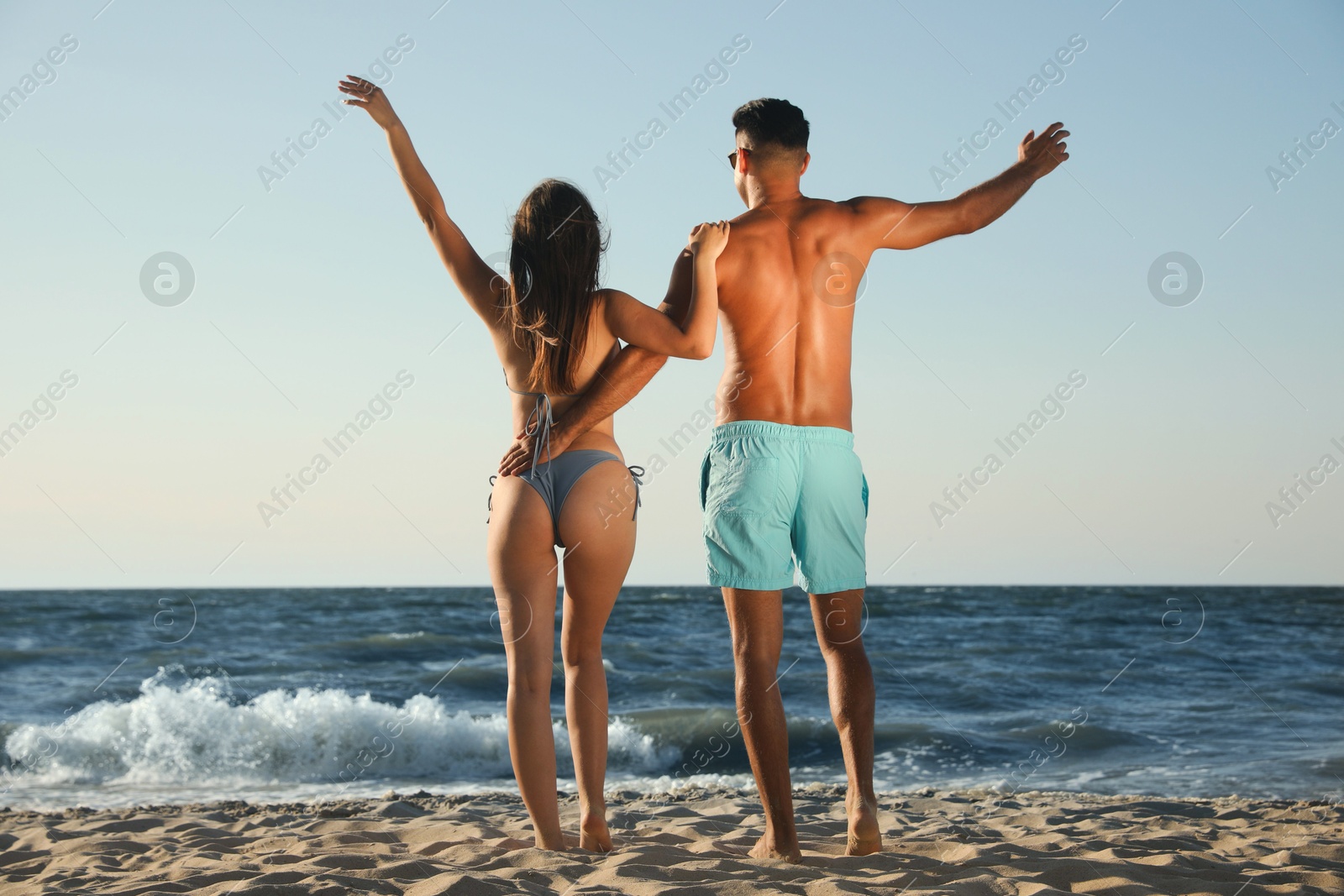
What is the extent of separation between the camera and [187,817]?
13.9 ft

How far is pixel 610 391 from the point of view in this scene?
9.23 feet

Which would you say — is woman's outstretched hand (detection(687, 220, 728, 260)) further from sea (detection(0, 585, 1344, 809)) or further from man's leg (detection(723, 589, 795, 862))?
sea (detection(0, 585, 1344, 809))

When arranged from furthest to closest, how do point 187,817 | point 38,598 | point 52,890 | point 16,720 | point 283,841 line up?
point 38,598
point 16,720
point 187,817
point 283,841
point 52,890

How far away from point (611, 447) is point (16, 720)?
315 inches

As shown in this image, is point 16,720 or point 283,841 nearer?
point 283,841

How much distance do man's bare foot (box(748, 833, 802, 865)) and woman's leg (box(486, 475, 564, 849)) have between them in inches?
25.7

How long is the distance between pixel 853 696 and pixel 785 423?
87 centimetres

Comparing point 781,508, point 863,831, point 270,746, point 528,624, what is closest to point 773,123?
point 781,508

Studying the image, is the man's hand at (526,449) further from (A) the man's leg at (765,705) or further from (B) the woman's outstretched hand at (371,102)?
(B) the woman's outstretched hand at (371,102)

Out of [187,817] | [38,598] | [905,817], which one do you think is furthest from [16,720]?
[38,598]

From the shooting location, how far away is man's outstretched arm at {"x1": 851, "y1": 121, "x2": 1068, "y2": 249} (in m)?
3.04

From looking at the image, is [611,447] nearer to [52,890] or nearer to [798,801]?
[52,890]

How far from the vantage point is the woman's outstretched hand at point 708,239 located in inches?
111

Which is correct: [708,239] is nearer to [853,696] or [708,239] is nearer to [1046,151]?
[1046,151]
